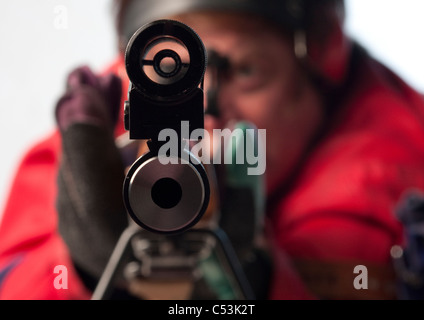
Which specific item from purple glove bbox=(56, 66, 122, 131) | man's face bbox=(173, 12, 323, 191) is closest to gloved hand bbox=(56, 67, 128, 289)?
purple glove bbox=(56, 66, 122, 131)

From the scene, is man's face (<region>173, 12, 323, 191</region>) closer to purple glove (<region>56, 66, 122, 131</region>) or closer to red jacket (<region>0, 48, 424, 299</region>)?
red jacket (<region>0, 48, 424, 299</region>)

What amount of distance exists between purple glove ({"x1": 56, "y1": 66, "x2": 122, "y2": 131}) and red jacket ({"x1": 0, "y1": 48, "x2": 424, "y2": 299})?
9cm

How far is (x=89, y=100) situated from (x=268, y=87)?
0.28 metres

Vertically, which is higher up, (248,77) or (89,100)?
(248,77)

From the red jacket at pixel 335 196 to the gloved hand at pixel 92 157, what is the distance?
62mm

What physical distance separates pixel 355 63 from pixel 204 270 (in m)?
0.40

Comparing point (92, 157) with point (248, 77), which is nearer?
point (92, 157)

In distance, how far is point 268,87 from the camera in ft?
1.55

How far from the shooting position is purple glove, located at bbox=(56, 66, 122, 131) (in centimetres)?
20

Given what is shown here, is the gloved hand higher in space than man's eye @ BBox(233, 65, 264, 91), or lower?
lower

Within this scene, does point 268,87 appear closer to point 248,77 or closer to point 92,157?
point 248,77

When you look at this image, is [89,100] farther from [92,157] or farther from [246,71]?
[246,71]

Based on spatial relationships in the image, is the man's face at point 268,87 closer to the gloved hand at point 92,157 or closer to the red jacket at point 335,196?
the red jacket at point 335,196

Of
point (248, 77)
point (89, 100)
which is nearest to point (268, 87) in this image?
point (248, 77)
